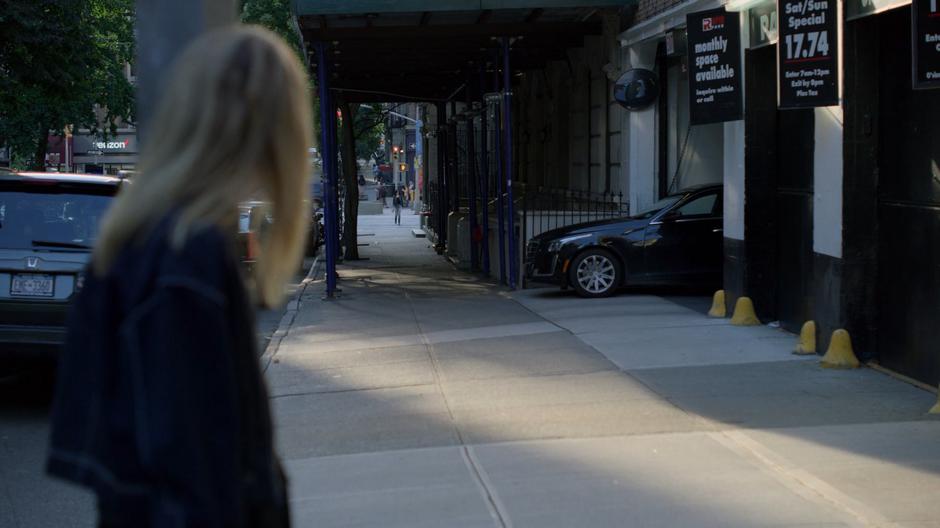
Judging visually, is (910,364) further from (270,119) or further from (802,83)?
(270,119)

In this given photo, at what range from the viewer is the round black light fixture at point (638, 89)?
17.2 metres

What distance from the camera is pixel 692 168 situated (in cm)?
1723

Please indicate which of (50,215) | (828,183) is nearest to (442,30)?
(828,183)

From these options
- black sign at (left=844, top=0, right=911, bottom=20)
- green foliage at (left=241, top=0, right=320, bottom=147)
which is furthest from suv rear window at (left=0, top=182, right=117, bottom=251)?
green foliage at (left=241, top=0, right=320, bottom=147)

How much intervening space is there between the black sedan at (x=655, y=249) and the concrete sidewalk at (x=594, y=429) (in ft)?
6.99

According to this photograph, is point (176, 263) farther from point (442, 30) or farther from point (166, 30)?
point (442, 30)

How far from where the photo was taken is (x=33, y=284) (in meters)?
8.39

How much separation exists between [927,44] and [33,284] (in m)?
6.52

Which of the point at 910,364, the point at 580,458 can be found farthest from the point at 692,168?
the point at 580,458

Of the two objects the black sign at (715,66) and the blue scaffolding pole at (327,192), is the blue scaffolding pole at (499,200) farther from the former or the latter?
the black sign at (715,66)

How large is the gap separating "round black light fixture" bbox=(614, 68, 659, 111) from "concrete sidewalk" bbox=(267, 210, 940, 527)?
496 cm

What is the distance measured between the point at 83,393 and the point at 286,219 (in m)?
0.54

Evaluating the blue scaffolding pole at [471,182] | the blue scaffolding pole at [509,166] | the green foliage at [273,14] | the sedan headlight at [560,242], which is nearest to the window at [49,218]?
the sedan headlight at [560,242]

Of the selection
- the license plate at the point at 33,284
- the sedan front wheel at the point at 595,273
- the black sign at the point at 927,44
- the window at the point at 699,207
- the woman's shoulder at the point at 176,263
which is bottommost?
the sedan front wheel at the point at 595,273
